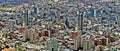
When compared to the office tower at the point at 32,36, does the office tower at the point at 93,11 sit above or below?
below

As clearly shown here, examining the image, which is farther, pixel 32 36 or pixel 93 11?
pixel 93 11

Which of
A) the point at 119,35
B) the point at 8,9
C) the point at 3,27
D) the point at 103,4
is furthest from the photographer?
the point at 103,4

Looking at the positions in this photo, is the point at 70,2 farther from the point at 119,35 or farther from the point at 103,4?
the point at 119,35

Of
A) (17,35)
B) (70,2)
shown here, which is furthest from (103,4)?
(17,35)

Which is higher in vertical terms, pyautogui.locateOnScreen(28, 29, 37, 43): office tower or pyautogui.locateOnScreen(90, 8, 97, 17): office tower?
pyautogui.locateOnScreen(28, 29, 37, 43): office tower

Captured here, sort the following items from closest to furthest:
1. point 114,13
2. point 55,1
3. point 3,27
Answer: point 3,27 → point 114,13 → point 55,1

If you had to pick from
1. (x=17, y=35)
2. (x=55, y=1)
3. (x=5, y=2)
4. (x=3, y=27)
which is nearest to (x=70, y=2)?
(x=55, y=1)

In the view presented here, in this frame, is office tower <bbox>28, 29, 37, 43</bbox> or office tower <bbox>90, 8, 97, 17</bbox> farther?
office tower <bbox>90, 8, 97, 17</bbox>

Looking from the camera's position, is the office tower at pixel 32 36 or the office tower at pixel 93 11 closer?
the office tower at pixel 32 36

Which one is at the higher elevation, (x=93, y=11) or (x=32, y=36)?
(x=32, y=36)

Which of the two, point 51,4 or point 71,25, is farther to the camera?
point 51,4
